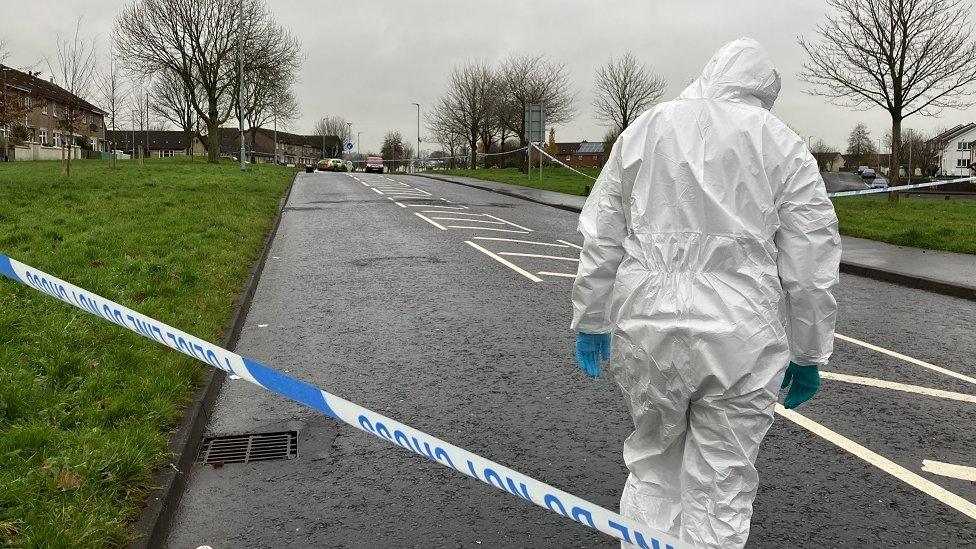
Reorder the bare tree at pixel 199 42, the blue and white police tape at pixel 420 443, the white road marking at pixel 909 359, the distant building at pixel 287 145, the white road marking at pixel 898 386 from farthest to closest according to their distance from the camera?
1. the distant building at pixel 287 145
2. the bare tree at pixel 199 42
3. the white road marking at pixel 909 359
4. the white road marking at pixel 898 386
5. the blue and white police tape at pixel 420 443

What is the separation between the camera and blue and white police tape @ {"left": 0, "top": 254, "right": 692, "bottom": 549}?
2.41 metres

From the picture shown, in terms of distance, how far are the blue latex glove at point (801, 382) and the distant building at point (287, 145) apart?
381ft

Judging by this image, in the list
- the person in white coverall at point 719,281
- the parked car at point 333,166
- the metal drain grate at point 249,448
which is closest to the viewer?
the person in white coverall at point 719,281

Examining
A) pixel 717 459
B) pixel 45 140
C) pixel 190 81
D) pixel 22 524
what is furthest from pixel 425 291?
pixel 45 140

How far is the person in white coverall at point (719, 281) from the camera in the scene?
2.29m

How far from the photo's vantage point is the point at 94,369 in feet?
15.6

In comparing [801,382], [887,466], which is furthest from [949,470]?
[801,382]

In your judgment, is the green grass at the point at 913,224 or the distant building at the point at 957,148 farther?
the distant building at the point at 957,148

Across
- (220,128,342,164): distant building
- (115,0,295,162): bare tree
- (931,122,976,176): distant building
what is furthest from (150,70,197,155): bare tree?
(931,122,976,176): distant building

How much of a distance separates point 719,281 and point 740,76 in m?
0.69

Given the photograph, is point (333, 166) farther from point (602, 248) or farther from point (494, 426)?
point (602, 248)

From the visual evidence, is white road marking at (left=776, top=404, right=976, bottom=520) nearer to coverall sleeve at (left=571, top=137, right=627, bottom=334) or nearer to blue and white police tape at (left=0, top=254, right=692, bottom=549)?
blue and white police tape at (left=0, top=254, right=692, bottom=549)

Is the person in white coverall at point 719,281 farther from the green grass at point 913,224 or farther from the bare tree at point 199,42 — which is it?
the bare tree at point 199,42

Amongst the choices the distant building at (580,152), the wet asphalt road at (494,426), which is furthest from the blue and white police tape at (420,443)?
the distant building at (580,152)
